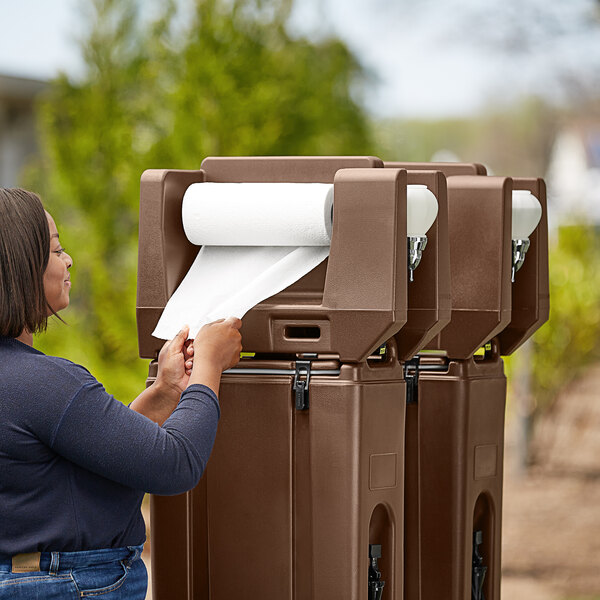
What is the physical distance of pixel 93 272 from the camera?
6297mm

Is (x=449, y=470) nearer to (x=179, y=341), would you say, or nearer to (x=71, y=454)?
(x=179, y=341)

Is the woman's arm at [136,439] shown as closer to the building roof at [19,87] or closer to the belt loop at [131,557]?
the belt loop at [131,557]

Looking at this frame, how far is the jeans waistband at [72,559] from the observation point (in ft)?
5.79

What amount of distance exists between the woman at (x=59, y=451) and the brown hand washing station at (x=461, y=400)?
0.79m

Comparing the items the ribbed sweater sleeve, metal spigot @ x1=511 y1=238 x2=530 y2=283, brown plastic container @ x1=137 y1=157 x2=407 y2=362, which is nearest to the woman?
the ribbed sweater sleeve

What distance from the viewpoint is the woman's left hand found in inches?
83.9

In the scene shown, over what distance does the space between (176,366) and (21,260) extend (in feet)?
1.50

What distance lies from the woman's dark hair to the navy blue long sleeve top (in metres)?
0.05

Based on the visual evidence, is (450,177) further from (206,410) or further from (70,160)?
(70,160)

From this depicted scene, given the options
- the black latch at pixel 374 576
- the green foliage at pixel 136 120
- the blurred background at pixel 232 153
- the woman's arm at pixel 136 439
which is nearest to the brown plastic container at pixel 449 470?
the black latch at pixel 374 576

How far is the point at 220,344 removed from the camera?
6.84 feet

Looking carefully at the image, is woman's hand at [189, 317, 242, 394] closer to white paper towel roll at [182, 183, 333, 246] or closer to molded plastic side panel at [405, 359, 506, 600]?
white paper towel roll at [182, 183, 333, 246]

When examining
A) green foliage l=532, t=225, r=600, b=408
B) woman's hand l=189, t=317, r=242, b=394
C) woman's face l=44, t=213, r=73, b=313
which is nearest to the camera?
woman's face l=44, t=213, r=73, b=313

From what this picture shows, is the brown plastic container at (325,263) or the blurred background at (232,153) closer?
the brown plastic container at (325,263)
